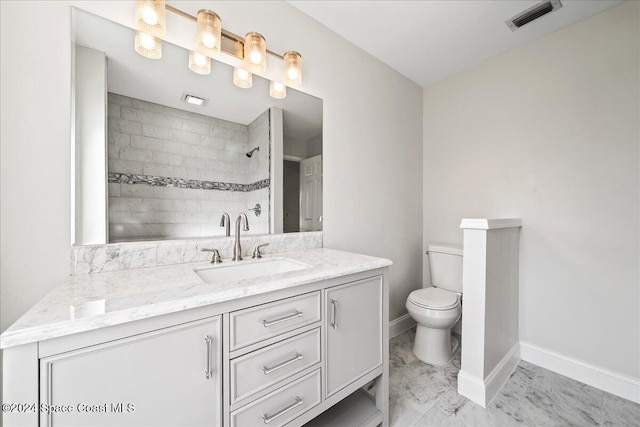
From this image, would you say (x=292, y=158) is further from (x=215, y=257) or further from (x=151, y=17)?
(x=151, y=17)

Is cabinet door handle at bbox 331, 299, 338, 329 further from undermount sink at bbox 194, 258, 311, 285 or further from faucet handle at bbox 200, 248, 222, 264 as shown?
faucet handle at bbox 200, 248, 222, 264

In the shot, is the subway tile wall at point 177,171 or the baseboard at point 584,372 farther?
the baseboard at point 584,372

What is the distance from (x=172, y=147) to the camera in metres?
1.25

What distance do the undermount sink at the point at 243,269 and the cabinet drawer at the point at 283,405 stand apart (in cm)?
47

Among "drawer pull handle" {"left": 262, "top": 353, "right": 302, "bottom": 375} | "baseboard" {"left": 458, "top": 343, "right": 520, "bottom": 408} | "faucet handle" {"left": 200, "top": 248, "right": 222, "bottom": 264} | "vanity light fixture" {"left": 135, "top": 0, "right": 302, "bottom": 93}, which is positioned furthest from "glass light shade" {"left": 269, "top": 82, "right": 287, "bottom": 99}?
"baseboard" {"left": 458, "top": 343, "right": 520, "bottom": 408}

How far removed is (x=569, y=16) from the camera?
1.70 metres

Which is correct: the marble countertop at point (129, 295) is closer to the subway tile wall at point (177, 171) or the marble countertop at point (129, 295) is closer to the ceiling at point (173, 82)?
the subway tile wall at point (177, 171)

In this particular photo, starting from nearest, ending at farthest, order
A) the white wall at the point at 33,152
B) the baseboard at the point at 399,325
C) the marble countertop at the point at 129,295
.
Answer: the marble countertop at the point at 129,295 < the white wall at the point at 33,152 < the baseboard at the point at 399,325

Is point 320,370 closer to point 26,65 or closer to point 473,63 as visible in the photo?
point 26,65

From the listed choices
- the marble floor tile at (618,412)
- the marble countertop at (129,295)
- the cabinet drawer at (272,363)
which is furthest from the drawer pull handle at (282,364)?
the marble floor tile at (618,412)

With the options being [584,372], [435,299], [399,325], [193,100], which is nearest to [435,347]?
[435,299]

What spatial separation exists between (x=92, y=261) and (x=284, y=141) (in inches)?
→ 45.7

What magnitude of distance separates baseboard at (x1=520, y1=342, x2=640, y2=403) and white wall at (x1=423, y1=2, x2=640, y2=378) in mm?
39

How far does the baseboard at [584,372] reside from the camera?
152cm
